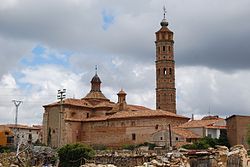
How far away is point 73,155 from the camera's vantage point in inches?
1896

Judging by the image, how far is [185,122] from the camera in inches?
2820

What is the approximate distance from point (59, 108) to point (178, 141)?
806 inches

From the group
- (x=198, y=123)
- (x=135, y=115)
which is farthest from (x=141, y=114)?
(x=198, y=123)

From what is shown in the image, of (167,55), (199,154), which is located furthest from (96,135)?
(199,154)

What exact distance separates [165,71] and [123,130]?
612 inches

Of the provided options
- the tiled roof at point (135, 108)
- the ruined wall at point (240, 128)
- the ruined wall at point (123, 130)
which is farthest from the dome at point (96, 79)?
the ruined wall at point (240, 128)

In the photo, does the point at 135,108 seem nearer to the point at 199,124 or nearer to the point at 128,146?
the point at 128,146

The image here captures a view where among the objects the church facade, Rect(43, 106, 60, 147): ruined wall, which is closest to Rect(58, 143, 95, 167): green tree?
the church facade

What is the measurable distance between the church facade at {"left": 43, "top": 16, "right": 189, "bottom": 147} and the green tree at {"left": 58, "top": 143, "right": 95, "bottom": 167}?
57.2 feet

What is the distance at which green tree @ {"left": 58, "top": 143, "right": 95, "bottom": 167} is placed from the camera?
4666 centimetres

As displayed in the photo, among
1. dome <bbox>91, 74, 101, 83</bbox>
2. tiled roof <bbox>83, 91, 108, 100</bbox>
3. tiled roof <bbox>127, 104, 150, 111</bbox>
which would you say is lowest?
tiled roof <bbox>127, 104, 150, 111</bbox>

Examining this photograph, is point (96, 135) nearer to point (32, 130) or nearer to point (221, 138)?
point (221, 138)

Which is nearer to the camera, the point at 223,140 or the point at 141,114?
the point at 223,140

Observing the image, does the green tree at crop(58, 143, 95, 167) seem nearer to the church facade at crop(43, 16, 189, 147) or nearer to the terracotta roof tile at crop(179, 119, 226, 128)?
the church facade at crop(43, 16, 189, 147)
